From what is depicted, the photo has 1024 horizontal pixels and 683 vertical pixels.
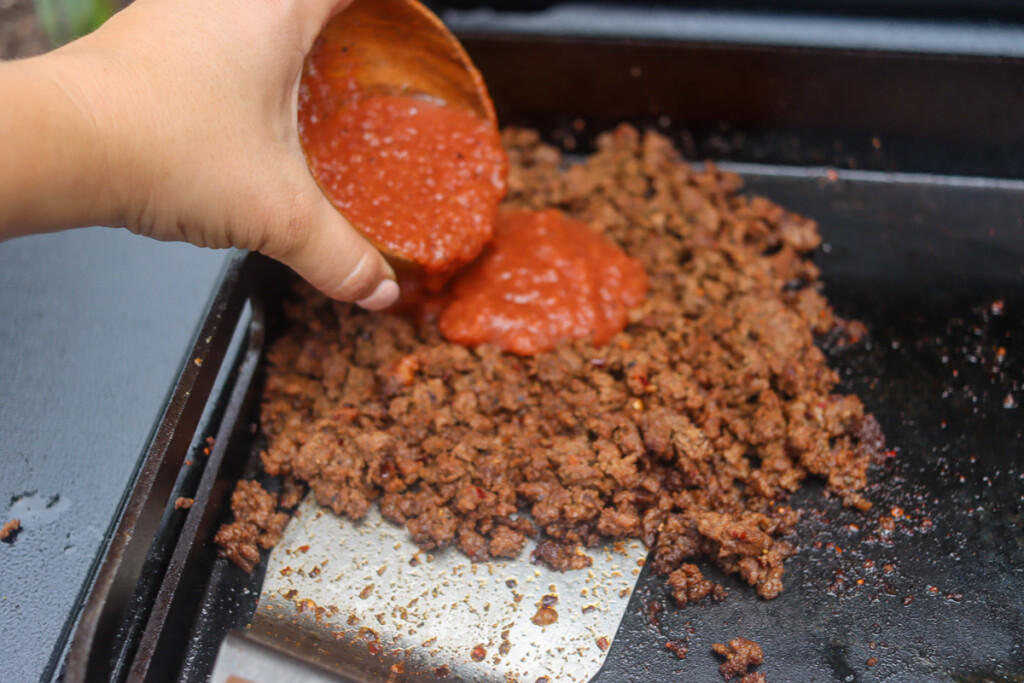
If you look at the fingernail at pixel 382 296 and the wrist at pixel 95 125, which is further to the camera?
the fingernail at pixel 382 296

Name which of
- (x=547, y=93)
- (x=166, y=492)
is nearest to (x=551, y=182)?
(x=547, y=93)

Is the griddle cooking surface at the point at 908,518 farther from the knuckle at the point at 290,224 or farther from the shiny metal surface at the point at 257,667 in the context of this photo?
the knuckle at the point at 290,224

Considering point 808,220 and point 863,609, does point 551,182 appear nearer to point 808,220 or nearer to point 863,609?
point 808,220

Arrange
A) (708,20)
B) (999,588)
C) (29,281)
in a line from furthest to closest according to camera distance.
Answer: (708,20), (29,281), (999,588)

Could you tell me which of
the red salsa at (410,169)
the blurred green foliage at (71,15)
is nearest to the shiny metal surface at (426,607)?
the red salsa at (410,169)

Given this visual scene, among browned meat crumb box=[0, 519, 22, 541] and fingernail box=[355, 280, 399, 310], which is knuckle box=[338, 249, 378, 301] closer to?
fingernail box=[355, 280, 399, 310]

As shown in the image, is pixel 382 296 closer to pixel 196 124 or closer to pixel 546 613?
pixel 196 124
